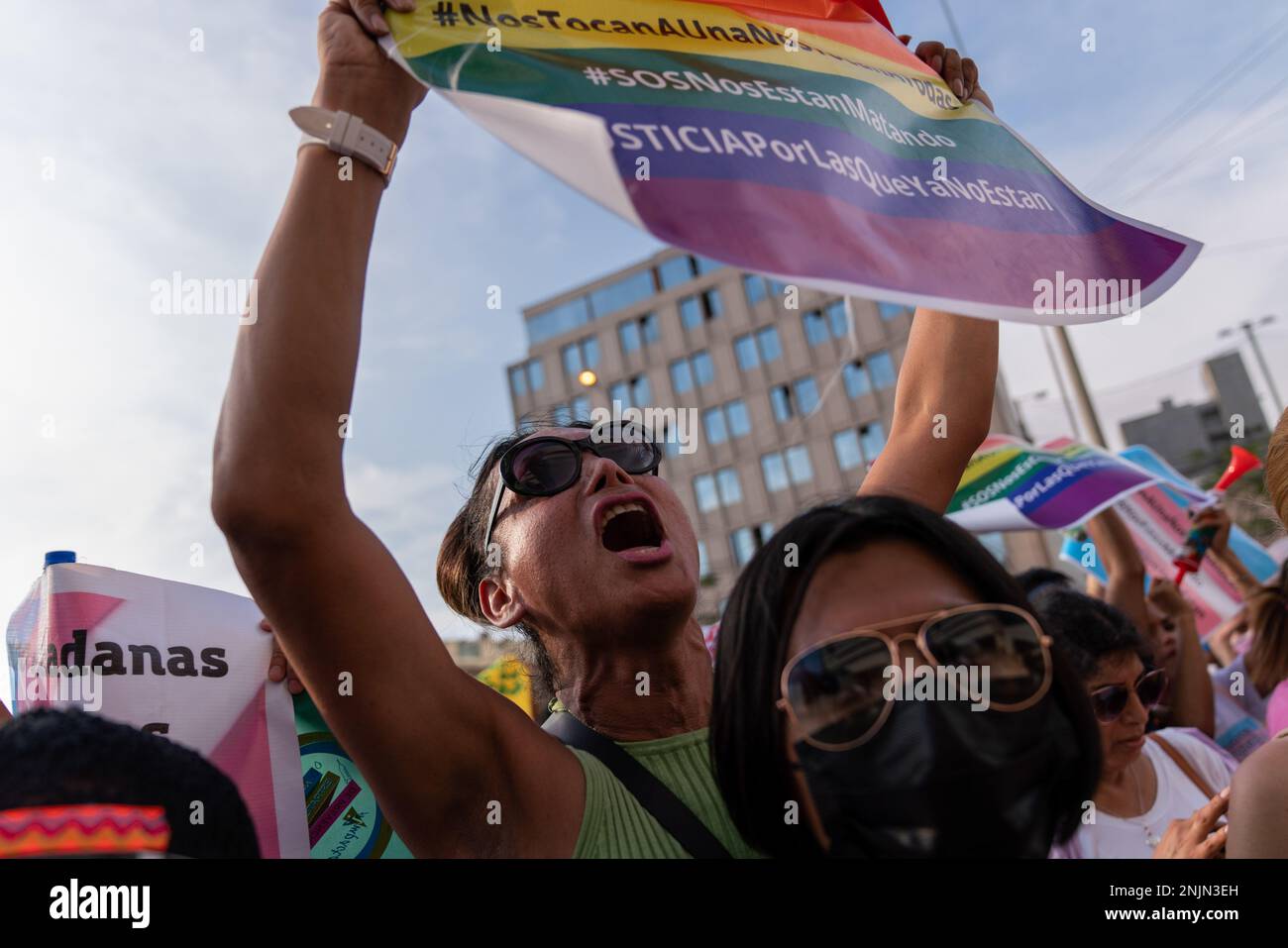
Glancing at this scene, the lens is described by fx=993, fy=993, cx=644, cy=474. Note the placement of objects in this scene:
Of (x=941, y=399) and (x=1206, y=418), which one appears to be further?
(x=1206, y=418)

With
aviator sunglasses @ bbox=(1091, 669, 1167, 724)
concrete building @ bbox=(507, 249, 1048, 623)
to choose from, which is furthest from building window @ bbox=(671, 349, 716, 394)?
aviator sunglasses @ bbox=(1091, 669, 1167, 724)

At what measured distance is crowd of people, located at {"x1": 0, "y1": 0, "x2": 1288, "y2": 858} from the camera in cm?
119

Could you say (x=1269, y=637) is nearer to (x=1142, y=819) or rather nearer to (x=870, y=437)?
(x=1142, y=819)

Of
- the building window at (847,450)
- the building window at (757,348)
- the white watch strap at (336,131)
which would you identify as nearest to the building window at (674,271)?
the building window at (757,348)

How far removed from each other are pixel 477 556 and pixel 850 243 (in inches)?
49.5

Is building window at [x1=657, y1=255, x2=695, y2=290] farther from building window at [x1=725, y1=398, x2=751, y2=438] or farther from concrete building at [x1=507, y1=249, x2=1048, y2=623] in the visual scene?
building window at [x1=725, y1=398, x2=751, y2=438]

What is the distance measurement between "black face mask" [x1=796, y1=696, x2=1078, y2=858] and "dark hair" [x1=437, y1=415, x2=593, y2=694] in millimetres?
1058

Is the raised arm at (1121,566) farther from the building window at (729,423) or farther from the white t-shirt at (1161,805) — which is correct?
the building window at (729,423)

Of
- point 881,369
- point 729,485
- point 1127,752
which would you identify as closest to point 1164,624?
point 1127,752

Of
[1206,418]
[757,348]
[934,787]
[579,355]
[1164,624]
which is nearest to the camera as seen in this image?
[934,787]

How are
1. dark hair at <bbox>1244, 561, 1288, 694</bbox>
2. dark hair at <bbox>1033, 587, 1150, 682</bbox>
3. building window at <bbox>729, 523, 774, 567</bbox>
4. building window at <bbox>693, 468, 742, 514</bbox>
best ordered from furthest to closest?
building window at <bbox>693, 468, 742, 514</bbox> < building window at <bbox>729, 523, 774, 567</bbox> < dark hair at <bbox>1244, 561, 1288, 694</bbox> < dark hair at <bbox>1033, 587, 1150, 682</bbox>

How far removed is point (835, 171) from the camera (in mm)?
1554

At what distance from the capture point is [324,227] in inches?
56.8
